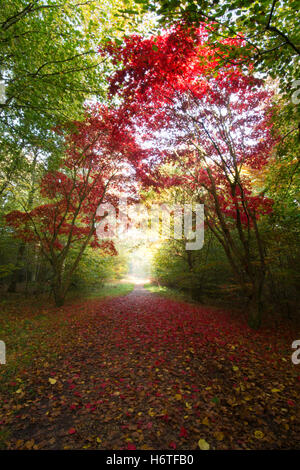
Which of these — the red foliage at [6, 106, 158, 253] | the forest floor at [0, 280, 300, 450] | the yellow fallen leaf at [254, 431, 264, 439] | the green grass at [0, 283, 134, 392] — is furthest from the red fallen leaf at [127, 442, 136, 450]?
the red foliage at [6, 106, 158, 253]

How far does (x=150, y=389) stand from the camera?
11.5 feet

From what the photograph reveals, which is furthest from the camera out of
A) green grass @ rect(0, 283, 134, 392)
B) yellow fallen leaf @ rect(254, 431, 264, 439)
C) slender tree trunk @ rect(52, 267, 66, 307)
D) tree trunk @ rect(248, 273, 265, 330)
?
slender tree trunk @ rect(52, 267, 66, 307)

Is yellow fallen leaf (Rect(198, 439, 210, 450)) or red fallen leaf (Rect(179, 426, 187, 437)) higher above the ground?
yellow fallen leaf (Rect(198, 439, 210, 450))

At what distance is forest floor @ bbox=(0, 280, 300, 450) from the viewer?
102 inches

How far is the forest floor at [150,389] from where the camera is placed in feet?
8.50

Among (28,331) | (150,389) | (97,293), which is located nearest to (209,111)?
(150,389)

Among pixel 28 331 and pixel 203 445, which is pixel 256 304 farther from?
pixel 28 331

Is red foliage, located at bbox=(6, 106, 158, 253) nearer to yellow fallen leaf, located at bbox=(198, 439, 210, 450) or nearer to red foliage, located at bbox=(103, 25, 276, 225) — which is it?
red foliage, located at bbox=(103, 25, 276, 225)

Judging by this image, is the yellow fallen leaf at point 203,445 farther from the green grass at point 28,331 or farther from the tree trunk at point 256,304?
the tree trunk at point 256,304

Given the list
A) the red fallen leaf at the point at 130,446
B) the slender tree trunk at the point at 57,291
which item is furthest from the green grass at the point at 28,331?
the red fallen leaf at the point at 130,446

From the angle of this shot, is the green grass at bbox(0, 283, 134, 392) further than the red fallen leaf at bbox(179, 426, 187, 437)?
Yes

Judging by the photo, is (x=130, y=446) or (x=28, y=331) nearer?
(x=130, y=446)

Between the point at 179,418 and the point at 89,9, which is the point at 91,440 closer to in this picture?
the point at 179,418
